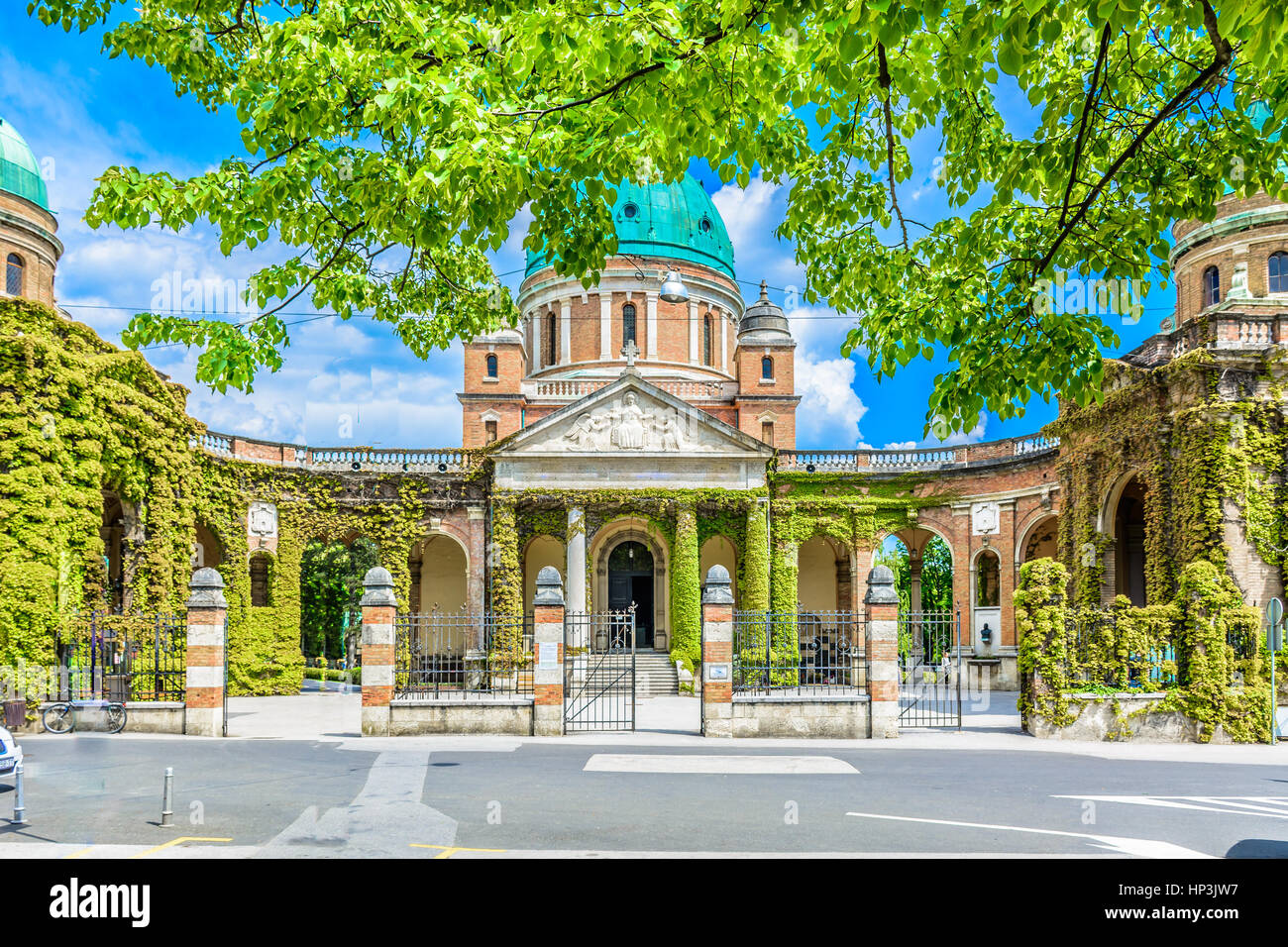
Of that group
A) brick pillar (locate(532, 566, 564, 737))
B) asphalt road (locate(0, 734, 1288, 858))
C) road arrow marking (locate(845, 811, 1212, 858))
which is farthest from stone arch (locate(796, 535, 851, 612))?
road arrow marking (locate(845, 811, 1212, 858))

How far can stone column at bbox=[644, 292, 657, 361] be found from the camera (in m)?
42.0

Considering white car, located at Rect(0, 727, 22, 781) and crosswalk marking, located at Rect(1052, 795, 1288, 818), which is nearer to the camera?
white car, located at Rect(0, 727, 22, 781)

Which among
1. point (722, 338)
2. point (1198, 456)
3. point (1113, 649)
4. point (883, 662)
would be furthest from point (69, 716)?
point (722, 338)

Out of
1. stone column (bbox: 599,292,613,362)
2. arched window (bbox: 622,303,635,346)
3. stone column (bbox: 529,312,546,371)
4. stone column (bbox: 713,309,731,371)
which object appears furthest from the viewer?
stone column (bbox: 713,309,731,371)

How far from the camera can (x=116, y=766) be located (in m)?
13.1

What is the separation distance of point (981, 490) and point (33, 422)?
2821cm

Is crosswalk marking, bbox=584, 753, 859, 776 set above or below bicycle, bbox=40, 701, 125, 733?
below

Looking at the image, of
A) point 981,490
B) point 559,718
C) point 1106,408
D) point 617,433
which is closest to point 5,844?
point 559,718

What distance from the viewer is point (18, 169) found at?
3447cm

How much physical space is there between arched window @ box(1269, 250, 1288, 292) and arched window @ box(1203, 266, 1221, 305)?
1588 mm

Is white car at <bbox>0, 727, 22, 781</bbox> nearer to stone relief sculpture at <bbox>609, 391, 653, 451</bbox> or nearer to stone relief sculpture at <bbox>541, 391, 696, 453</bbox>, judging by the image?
stone relief sculpture at <bbox>541, 391, 696, 453</bbox>

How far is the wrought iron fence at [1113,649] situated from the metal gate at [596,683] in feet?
27.0

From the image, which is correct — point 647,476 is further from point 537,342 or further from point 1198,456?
point 1198,456

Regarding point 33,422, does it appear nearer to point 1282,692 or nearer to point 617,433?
point 617,433
